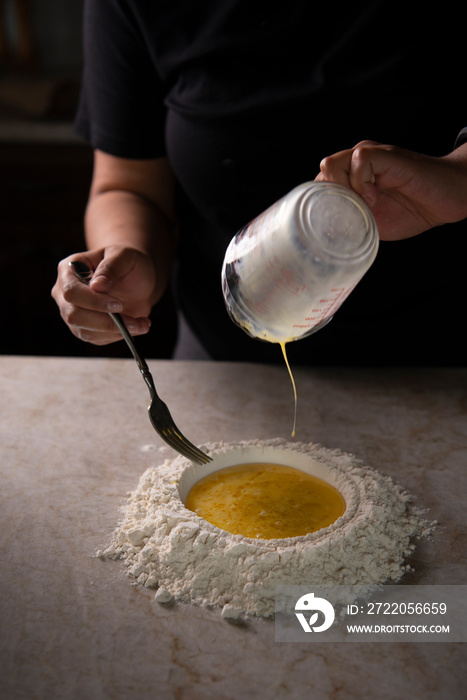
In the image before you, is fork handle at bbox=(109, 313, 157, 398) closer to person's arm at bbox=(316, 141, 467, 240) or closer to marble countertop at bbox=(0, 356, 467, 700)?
marble countertop at bbox=(0, 356, 467, 700)

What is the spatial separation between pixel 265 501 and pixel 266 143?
1.88ft

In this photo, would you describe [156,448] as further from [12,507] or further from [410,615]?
[410,615]

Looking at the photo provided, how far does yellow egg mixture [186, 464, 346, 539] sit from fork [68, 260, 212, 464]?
0.04m

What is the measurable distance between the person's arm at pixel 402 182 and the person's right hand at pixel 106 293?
35 cm

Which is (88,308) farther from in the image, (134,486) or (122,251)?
(134,486)

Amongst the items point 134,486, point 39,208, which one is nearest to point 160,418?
point 134,486

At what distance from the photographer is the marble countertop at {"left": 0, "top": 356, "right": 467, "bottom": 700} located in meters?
0.60

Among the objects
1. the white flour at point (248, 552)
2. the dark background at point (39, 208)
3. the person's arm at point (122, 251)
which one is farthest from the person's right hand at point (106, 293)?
the dark background at point (39, 208)

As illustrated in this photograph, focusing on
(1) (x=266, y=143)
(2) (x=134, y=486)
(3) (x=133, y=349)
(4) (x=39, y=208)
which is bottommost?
(4) (x=39, y=208)

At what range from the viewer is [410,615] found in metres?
0.68

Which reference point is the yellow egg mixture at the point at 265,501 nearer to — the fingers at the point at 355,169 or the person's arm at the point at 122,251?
the person's arm at the point at 122,251

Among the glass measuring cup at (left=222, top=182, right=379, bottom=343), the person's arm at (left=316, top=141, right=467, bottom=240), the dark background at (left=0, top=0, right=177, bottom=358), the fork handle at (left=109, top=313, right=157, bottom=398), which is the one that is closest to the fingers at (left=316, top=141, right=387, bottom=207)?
the person's arm at (left=316, top=141, right=467, bottom=240)

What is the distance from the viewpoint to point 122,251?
3.25 ft

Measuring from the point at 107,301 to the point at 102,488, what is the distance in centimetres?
26
